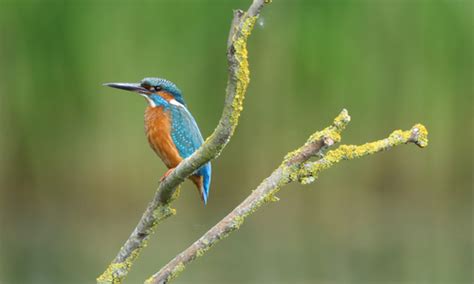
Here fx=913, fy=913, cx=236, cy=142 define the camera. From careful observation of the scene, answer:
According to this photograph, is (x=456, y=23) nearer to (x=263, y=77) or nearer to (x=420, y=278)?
(x=263, y=77)

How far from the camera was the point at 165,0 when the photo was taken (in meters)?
6.71

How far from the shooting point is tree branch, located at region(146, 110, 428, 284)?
180cm

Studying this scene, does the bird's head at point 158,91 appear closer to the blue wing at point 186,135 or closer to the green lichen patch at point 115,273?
the blue wing at point 186,135

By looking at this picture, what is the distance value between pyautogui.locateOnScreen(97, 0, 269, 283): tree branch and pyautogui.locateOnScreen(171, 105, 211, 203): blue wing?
99cm

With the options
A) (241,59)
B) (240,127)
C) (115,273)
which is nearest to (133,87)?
(115,273)

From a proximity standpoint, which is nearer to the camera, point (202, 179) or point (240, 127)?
point (202, 179)

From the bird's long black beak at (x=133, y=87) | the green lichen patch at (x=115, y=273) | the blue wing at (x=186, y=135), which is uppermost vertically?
the bird's long black beak at (x=133, y=87)

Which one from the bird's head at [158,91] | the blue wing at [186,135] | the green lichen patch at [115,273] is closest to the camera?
the green lichen patch at [115,273]

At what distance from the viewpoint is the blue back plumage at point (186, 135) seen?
305 centimetres

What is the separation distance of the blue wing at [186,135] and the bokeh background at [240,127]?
3033 mm

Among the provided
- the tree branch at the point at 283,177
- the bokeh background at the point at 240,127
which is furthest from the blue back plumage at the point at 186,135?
the bokeh background at the point at 240,127

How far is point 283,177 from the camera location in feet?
6.04

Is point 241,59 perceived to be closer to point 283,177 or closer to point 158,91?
point 283,177

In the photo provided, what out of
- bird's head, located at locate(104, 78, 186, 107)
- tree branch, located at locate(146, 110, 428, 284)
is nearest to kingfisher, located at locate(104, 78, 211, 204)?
bird's head, located at locate(104, 78, 186, 107)
